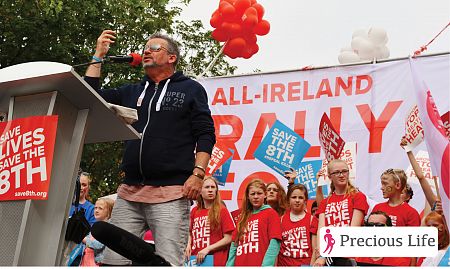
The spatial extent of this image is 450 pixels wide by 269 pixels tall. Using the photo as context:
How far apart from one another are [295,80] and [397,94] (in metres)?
1.29

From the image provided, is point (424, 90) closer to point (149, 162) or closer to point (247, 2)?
point (149, 162)

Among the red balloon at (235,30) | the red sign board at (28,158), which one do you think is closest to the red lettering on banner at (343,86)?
the red balloon at (235,30)

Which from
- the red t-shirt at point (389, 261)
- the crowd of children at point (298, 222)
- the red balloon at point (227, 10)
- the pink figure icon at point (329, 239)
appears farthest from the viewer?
the red balloon at point (227, 10)

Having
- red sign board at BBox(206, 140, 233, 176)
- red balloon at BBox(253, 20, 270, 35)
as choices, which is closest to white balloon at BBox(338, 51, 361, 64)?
red balloon at BBox(253, 20, 270, 35)

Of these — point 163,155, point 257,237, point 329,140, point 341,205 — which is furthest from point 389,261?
point 163,155

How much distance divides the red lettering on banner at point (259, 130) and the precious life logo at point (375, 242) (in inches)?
146

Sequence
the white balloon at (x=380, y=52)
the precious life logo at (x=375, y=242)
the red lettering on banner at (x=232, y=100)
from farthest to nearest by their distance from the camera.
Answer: the white balloon at (x=380, y=52)
the red lettering on banner at (x=232, y=100)
the precious life logo at (x=375, y=242)

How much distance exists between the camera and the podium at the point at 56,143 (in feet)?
12.1

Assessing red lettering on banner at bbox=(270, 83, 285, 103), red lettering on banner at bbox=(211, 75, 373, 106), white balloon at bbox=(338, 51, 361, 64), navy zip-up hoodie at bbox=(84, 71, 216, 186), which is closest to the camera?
navy zip-up hoodie at bbox=(84, 71, 216, 186)

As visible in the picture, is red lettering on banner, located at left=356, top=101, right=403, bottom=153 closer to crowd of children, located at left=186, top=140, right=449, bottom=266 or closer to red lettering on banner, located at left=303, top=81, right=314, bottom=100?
red lettering on banner, located at left=303, top=81, right=314, bottom=100

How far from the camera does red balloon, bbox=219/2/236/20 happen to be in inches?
412

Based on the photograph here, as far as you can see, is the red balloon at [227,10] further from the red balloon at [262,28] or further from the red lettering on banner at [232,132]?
the red lettering on banner at [232,132]

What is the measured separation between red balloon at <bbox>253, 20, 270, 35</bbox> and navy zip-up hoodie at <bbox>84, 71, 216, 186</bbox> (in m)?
6.27

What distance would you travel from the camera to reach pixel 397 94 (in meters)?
8.77
